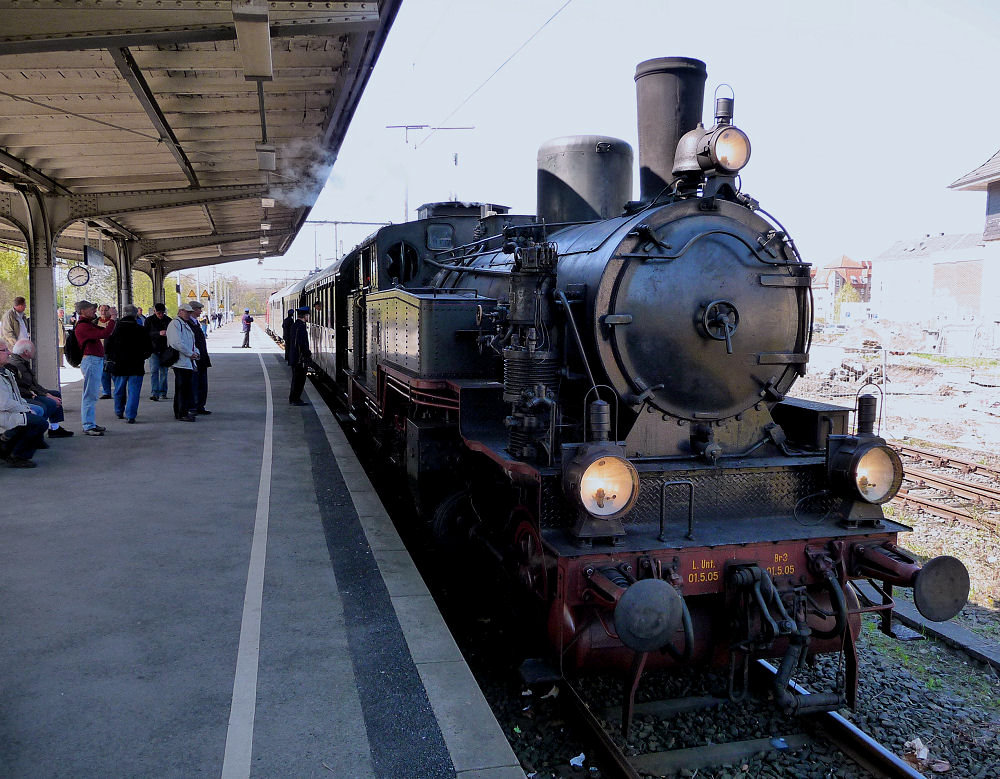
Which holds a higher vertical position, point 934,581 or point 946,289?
point 946,289

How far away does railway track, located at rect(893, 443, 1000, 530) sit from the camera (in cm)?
832

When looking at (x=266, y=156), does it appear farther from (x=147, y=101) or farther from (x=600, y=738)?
(x=600, y=738)

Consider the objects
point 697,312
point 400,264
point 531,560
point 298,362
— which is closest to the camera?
point 531,560

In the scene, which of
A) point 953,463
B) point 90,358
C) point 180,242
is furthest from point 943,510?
point 180,242

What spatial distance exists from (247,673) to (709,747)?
2.18 m

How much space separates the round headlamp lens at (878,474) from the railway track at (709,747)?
106 centimetres

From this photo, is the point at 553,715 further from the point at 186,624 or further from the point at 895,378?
the point at 895,378

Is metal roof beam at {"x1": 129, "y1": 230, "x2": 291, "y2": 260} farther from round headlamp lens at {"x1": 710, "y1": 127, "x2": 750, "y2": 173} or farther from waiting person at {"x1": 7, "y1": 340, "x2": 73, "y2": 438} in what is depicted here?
round headlamp lens at {"x1": 710, "y1": 127, "x2": 750, "y2": 173}

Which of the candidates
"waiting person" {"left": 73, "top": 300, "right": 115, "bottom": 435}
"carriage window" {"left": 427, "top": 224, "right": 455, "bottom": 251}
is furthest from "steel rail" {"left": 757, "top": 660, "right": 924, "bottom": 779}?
"waiting person" {"left": 73, "top": 300, "right": 115, "bottom": 435}

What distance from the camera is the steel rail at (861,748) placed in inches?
128

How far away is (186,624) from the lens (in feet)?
13.4

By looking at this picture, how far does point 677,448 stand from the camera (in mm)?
4172

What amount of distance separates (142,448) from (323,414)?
3473mm

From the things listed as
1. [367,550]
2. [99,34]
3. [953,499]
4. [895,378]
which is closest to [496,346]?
[367,550]
